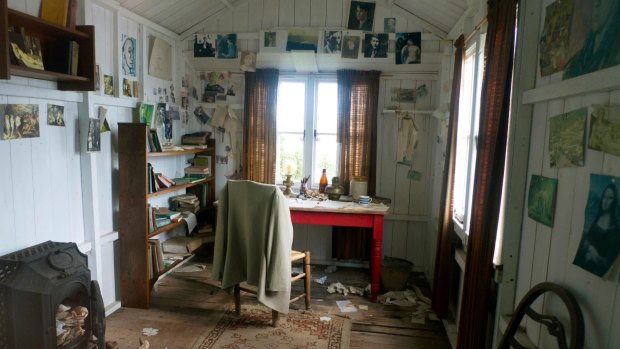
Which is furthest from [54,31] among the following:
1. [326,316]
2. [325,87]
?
[326,316]

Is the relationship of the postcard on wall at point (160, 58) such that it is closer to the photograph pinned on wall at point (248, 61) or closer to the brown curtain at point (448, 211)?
the photograph pinned on wall at point (248, 61)

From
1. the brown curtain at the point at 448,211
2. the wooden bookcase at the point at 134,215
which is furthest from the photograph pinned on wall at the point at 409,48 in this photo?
the wooden bookcase at the point at 134,215

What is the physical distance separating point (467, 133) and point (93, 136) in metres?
2.60

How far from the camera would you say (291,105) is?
3.86 m

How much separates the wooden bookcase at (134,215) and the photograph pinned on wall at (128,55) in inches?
20.9

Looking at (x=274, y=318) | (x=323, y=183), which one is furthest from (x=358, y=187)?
(x=274, y=318)

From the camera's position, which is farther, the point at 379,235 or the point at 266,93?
the point at 266,93

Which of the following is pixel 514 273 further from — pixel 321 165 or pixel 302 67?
pixel 302 67

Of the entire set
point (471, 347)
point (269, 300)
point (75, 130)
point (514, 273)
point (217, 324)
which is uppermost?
point (75, 130)

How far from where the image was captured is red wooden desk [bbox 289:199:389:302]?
3.04 metres

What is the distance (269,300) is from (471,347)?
1.30m

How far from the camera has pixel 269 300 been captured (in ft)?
8.25

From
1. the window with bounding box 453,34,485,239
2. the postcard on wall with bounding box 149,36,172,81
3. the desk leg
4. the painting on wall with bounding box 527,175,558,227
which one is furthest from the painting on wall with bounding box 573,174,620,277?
the postcard on wall with bounding box 149,36,172,81

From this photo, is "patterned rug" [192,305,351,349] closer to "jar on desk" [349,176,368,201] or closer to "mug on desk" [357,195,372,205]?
"mug on desk" [357,195,372,205]
